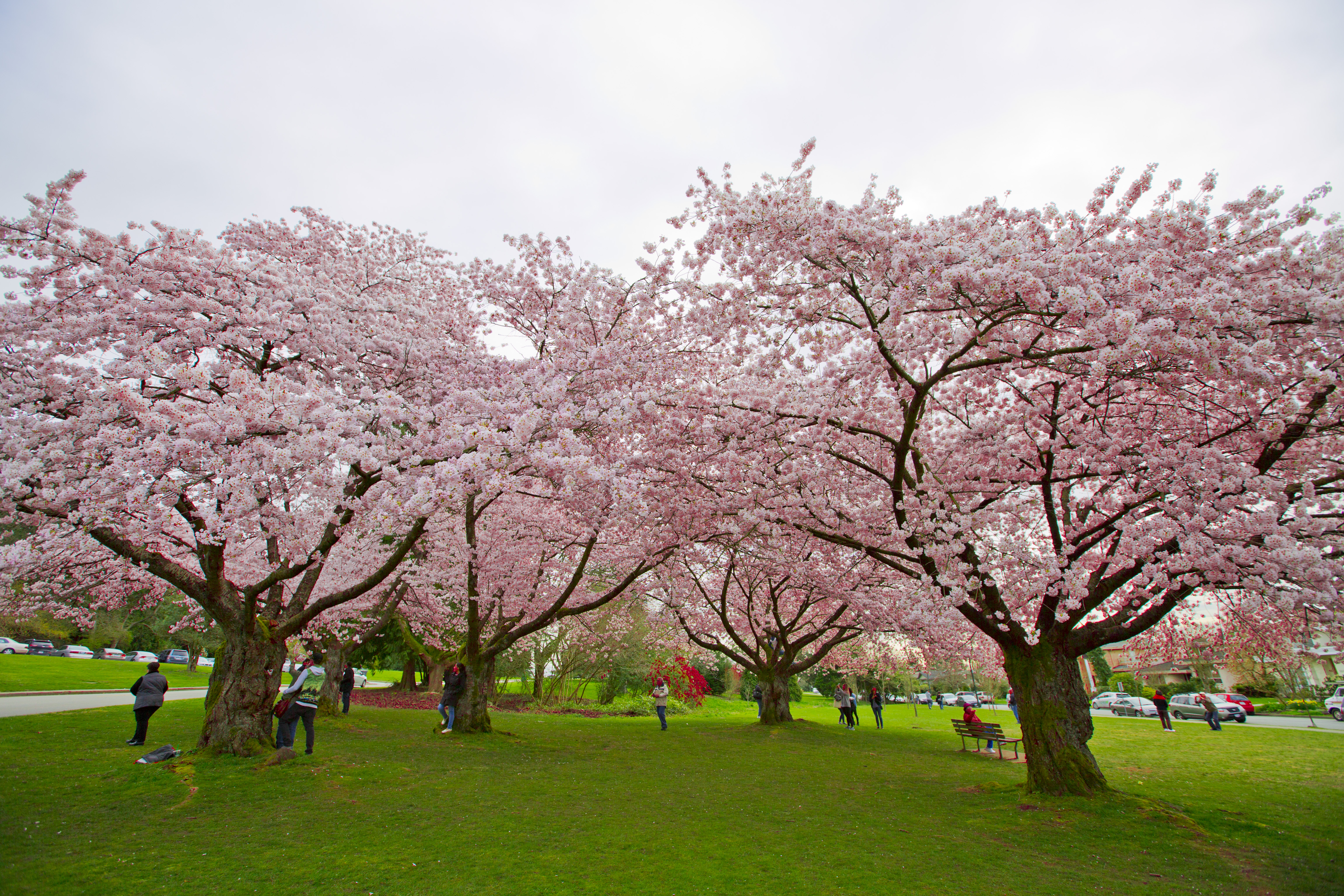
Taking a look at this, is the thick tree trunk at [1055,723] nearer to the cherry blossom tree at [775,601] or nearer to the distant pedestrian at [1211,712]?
the cherry blossom tree at [775,601]

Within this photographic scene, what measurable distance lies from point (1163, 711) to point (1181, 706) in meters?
9.45

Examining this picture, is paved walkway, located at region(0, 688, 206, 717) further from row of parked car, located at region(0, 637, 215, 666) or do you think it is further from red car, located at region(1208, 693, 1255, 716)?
red car, located at region(1208, 693, 1255, 716)

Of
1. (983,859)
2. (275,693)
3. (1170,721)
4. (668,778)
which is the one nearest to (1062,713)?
(983,859)

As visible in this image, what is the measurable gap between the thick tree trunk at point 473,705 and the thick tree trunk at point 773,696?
9391mm

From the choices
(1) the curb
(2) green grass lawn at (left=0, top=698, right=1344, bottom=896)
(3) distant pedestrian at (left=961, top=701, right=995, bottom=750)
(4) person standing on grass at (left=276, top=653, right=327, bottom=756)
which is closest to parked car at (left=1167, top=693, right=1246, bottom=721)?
(3) distant pedestrian at (left=961, top=701, right=995, bottom=750)

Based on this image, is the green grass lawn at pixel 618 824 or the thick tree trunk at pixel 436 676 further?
the thick tree trunk at pixel 436 676

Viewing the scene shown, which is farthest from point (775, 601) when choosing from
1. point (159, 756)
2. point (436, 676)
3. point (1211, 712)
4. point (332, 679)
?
point (436, 676)

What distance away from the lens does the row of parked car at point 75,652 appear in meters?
39.3

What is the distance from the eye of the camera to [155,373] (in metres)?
7.62

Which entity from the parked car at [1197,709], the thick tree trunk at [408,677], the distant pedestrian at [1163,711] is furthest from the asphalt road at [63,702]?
the parked car at [1197,709]

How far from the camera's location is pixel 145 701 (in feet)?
32.6

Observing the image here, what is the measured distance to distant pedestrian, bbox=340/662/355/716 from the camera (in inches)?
712

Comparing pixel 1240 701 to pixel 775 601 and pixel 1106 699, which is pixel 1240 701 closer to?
pixel 1106 699

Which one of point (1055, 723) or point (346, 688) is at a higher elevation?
point (1055, 723)
